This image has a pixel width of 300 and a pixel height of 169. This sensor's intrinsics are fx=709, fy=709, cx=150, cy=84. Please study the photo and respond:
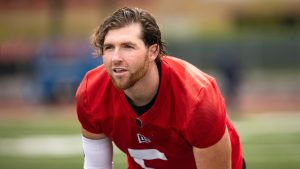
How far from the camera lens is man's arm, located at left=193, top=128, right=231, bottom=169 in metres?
3.91

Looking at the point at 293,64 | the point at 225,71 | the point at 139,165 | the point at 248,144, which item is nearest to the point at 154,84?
the point at 139,165

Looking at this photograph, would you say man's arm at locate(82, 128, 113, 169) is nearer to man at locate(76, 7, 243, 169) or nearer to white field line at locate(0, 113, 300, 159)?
man at locate(76, 7, 243, 169)

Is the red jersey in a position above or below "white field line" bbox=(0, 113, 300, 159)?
above

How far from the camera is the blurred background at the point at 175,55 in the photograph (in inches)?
502

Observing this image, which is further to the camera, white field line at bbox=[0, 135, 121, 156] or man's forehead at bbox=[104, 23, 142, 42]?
white field line at bbox=[0, 135, 121, 156]

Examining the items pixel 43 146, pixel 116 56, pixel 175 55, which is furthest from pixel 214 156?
pixel 175 55

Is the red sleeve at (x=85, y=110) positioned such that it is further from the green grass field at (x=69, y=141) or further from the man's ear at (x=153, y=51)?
the green grass field at (x=69, y=141)

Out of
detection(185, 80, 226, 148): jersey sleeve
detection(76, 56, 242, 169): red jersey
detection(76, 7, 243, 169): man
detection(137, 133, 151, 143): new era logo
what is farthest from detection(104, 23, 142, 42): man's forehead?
detection(137, 133, 151, 143): new era logo

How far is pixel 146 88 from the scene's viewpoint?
4.06 meters

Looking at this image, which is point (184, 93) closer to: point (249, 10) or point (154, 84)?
point (154, 84)

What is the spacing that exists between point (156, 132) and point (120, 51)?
0.61m

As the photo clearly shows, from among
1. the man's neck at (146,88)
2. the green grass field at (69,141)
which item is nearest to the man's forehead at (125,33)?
the man's neck at (146,88)

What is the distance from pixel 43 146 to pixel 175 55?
14.8m

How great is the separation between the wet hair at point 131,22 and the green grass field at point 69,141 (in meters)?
6.13
